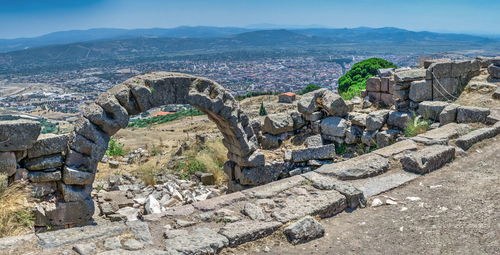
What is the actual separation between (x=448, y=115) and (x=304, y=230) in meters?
6.58

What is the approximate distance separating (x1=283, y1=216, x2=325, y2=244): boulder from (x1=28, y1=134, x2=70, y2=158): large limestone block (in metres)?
4.44

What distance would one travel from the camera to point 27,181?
24.8 ft

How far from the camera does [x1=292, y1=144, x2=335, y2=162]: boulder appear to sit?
1086 cm

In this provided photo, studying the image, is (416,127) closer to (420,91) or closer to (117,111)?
(420,91)

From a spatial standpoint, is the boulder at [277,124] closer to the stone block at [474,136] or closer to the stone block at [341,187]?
the stone block at [474,136]

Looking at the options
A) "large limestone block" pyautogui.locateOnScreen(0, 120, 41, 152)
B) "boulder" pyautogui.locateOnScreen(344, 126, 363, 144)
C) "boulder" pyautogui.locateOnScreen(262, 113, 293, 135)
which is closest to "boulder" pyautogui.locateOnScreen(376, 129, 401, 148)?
"boulder" pyautogui.locateOnScreen(344, 126, 363, 144)

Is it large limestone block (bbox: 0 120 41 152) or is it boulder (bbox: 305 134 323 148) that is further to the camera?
boulder (bbox: 305 134 323 148)

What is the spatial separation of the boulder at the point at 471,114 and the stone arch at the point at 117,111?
5.10m

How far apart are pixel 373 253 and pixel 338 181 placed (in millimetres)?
1840

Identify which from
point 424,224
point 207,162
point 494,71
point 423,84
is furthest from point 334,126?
point 424,224

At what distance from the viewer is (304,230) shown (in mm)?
5344

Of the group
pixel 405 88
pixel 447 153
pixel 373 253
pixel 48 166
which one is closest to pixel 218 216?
pixel 373 253

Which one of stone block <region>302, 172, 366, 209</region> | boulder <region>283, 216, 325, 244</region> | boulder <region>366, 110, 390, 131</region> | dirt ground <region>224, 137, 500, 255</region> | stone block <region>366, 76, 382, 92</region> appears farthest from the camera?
stone block <region>366, 76, 382, 92</region>

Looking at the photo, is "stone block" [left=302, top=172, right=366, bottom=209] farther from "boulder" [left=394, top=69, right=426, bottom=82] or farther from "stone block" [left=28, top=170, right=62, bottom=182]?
"boulder" [left=394, top=69, right=426, bottom=82]
